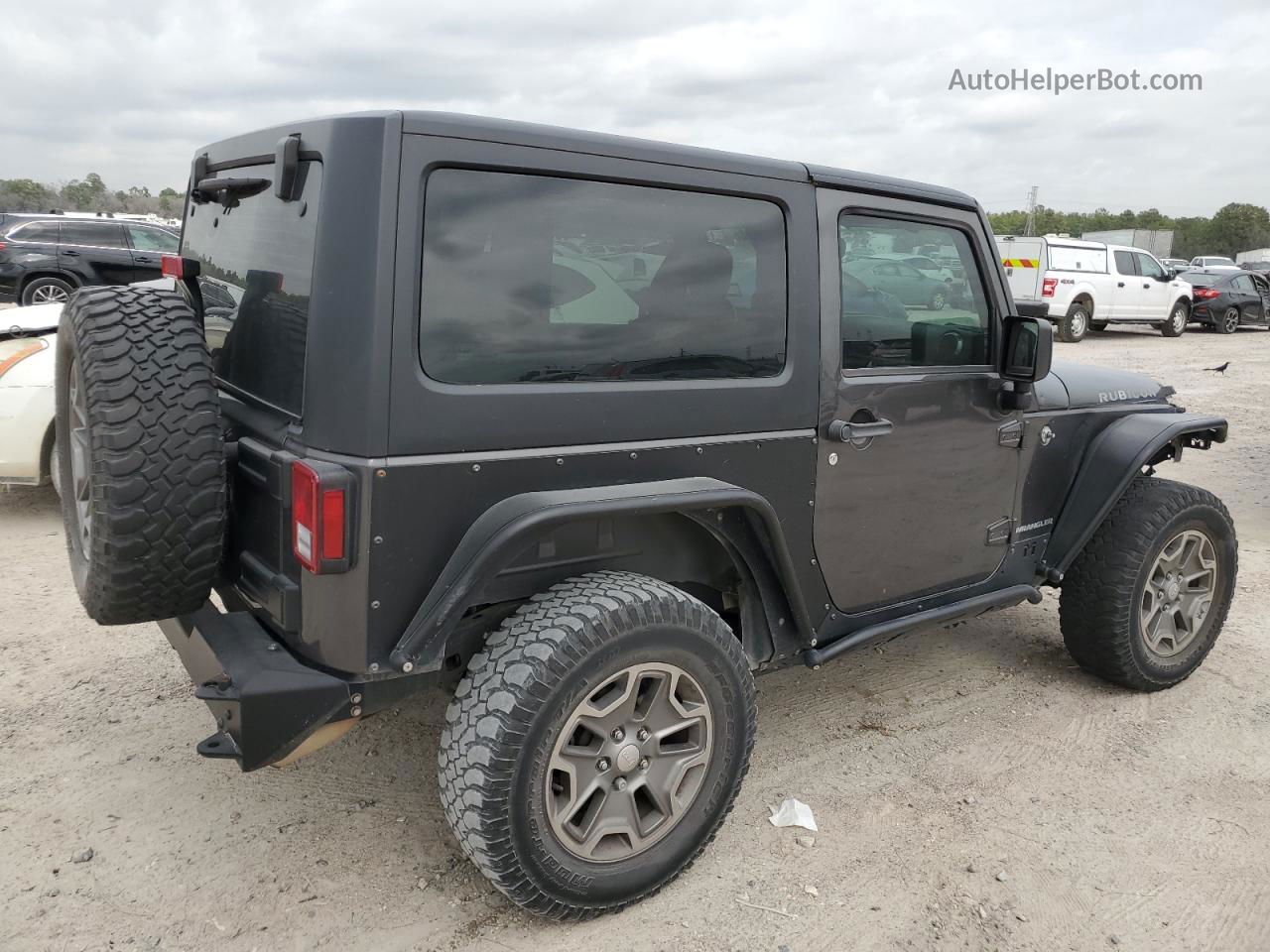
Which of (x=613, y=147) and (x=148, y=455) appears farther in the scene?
(x=613, y=147)

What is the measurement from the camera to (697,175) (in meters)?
2.58

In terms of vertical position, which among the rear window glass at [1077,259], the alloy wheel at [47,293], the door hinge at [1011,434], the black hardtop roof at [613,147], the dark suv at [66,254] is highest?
the rear window glass at [1077,259]

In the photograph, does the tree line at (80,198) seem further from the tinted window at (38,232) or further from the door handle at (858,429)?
the door handle at (858,429)

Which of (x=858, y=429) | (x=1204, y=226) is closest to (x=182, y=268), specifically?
(x=858, y=429)

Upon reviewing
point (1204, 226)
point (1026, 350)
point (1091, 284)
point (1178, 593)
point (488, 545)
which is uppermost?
point (1204, 226)

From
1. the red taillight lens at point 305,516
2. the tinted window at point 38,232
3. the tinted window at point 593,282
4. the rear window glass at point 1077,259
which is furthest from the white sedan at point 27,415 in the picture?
the rear window glass at point 1077,259

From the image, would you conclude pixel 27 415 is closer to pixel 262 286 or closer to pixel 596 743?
pixel 262 286

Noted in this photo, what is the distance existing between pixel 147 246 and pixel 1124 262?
712 inches

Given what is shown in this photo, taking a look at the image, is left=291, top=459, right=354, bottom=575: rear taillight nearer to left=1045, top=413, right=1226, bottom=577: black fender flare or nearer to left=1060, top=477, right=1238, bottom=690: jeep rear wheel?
left=1045, top=413, right=1226, bottom=577: black fender flare

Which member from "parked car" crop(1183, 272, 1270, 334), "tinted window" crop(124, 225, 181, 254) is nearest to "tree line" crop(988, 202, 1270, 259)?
"parked car" crop(1183, 272, 1270, 334)

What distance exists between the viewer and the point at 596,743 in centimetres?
245

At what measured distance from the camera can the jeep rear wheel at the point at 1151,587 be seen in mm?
3682

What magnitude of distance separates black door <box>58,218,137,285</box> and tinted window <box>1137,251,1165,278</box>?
61.5 ft

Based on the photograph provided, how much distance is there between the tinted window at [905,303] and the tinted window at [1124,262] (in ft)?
60.3
